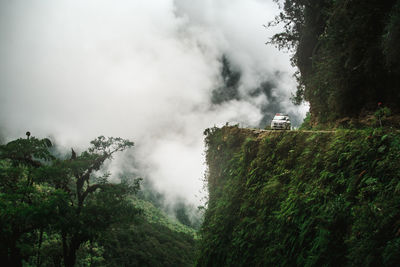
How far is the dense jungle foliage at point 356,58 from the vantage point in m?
6.84

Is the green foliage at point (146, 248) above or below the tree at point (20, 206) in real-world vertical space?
below

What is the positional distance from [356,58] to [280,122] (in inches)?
271

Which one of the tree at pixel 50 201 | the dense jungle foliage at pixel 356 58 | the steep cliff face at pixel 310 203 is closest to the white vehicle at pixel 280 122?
the dense jungle foliage at pixel 356 58

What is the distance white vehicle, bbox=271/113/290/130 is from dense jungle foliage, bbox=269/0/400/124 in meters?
2.98

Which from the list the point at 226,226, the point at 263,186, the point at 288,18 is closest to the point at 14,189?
the point at 226,226

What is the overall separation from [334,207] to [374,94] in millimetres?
6959

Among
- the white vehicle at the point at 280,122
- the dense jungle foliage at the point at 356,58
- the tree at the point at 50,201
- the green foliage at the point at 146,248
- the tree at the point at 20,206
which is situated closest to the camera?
the dense jungle foliage at the point at 356,58

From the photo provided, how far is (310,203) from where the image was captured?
4047 mm

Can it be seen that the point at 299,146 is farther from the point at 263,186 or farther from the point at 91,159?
the point at 91,159

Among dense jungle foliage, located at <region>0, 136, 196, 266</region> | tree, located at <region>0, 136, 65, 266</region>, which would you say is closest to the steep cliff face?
dense jungle foliage, located at <region>0, 136, 196, 266</region>

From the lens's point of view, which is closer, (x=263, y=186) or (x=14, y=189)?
(x=263, y=186)

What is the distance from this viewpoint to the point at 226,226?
21.2ft

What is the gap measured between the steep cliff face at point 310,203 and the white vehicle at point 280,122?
7.26 meters

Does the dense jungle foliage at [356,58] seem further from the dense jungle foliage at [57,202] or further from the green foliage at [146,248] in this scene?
the green foliage at [146,248]
